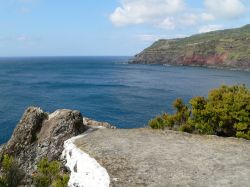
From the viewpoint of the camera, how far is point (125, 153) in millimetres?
19109

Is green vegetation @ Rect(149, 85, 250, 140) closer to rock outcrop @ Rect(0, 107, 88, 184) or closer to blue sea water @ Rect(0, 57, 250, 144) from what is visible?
rock outcrop @ Rect(0, 107, 88, 184)

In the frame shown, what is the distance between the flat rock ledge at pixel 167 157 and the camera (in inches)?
627

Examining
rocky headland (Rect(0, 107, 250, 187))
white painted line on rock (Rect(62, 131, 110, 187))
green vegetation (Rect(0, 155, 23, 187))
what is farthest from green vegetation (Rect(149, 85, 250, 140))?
green vegetation (Rect(0, 155, 23, 187))

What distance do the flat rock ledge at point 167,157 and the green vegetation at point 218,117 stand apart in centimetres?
374

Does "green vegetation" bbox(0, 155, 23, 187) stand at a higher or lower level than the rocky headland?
lower

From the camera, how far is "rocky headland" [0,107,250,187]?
1617 centimetres

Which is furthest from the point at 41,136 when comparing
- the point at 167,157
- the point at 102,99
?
the point at 102,99

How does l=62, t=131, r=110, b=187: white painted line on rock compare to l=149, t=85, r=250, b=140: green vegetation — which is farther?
l=149, t=85, r=250, b=140: green vegetation

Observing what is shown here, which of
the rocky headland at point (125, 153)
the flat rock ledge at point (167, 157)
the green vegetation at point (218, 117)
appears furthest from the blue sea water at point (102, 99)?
the flat rock ledge at point (167, 157)

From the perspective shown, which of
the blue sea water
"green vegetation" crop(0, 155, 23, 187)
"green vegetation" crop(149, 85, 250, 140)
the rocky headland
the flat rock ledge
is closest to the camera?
the flat rock ledge

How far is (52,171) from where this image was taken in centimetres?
1697

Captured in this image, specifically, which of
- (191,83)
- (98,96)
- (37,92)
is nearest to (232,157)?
(98,96)

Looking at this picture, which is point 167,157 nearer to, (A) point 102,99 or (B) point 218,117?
(B) point 218,117

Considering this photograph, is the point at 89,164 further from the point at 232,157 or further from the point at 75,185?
the point at 232,157
